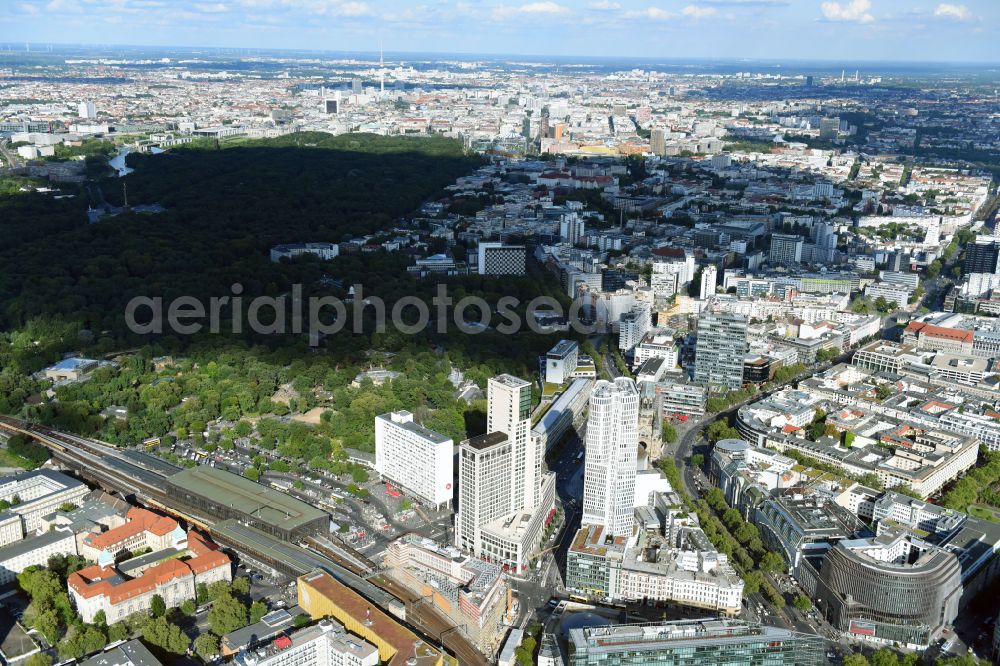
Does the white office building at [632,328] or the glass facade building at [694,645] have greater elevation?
the white office building at [632,328]

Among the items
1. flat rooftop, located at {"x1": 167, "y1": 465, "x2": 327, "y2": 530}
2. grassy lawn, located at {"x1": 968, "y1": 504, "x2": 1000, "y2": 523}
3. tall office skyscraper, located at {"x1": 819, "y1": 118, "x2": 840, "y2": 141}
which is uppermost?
tall office skyscraper, located at {"x1": 819, "y1": 118, "x2": 840, "y2": 141}

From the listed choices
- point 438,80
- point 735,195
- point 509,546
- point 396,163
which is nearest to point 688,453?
point 509,546

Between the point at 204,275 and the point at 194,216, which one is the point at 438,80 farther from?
the point at 204,275

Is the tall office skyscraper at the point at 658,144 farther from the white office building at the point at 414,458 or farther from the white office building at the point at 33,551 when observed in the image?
the white office building at the point at 33,551

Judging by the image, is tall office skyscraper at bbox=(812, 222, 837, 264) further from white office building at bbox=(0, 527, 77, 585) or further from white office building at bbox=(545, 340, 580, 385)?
white office building at bbox=(0, 527, 77, 585)

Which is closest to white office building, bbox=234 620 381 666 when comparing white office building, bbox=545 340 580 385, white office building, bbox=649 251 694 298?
white office building, bbox=545 340 580 385

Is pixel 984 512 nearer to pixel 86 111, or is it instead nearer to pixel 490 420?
pixel 490 420

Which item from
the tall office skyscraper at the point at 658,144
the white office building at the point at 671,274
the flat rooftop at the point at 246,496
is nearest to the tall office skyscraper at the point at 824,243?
the white office building at the point at 671,274

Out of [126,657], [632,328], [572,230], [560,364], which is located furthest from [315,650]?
[572,230]
